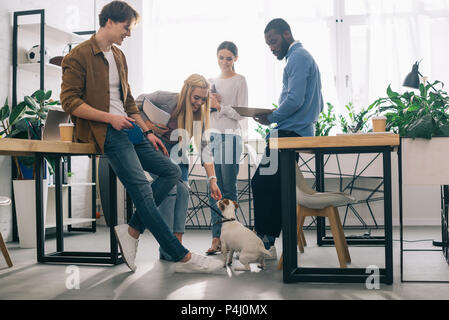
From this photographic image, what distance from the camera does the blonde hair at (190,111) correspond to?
105 inches

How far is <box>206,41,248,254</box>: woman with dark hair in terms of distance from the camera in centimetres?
298

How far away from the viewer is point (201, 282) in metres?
2.15

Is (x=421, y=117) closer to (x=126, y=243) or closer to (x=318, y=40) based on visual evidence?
(x=126, y=243)

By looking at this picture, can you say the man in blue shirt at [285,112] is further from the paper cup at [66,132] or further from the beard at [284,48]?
the paper cup at [66,132]

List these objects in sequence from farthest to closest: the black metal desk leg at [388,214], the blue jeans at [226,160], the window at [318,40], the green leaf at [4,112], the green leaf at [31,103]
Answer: the window at [318,40] < the green leaf at [31,103] < the green leaf at [4,112] < the blue jeans at [226,160] < the black metal desk leg at [388,214]

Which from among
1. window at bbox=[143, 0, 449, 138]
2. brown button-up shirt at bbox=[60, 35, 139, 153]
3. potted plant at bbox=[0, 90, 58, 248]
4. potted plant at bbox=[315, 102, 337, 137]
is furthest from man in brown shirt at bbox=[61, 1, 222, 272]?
window at bbox=[143, 0, 449, 138]

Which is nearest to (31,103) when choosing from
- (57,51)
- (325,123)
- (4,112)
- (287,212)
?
(4,112)

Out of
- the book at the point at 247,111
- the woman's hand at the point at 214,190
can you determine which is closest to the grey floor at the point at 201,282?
the woman's hand at the point at 214,190

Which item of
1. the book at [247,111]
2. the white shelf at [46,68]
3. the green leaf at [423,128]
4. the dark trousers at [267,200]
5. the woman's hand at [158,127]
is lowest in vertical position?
the dark trousers at [267,200]

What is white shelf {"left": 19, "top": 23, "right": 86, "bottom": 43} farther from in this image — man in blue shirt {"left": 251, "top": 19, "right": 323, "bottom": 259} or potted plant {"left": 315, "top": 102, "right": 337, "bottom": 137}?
potted plant {"left": 315, "top": 102, "right": 337, "bottom": 137}

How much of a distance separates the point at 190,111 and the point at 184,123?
79mm

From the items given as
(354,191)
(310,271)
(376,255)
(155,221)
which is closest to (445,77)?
(354,191)

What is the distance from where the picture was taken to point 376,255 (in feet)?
9.32
